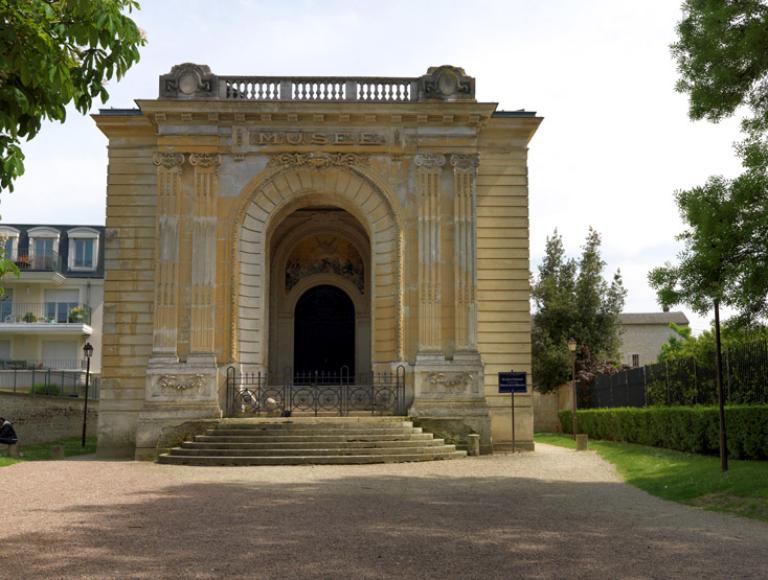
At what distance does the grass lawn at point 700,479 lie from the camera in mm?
11602

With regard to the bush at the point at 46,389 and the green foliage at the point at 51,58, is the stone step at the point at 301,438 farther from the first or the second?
the bush at the point at 46,389

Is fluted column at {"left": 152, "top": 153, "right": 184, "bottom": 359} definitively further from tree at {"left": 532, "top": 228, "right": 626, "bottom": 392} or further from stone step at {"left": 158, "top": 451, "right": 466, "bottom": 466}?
tree at {"left": 532, "top": 228, "right": 626, "bottom": 392}

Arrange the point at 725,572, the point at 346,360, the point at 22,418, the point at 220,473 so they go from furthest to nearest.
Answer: the point at 22,418
the point at 346,360
the point at 220,473
the point at 725,572

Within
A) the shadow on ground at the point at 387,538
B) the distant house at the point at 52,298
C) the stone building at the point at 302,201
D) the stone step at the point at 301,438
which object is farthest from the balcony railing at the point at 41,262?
the shadow on ground at the point at 387,538

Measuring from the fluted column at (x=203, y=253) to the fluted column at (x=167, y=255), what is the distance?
1.27 ft

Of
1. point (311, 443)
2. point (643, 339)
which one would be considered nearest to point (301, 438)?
point (311, 443)

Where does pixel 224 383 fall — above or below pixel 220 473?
above

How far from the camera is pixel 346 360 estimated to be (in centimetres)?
Answer: 2648

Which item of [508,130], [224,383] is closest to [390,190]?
[508,130]

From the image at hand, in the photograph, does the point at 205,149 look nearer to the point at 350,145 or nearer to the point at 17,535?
the point at 350,145

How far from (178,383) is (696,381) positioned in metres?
12.1

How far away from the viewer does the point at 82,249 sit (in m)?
44.9

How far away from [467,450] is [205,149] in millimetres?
9692

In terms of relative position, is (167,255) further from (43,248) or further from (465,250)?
(43,248)
